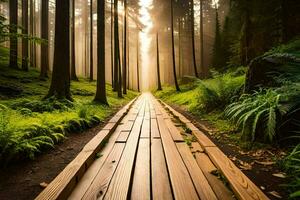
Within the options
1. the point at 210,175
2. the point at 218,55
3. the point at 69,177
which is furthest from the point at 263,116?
the point at 218,55

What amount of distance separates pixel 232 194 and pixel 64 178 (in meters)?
1.92

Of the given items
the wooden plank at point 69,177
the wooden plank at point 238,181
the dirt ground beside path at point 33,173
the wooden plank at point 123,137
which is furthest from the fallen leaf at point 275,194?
the wooden plank at point 123,137

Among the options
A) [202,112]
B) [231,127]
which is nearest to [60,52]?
[202,112]

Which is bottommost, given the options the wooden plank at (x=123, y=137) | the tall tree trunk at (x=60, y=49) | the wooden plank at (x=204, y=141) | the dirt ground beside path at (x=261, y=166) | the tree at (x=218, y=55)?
the dirt ground beside path at (x=261, y=166)

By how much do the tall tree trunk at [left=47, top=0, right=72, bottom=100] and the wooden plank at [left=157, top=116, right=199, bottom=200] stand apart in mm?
6478

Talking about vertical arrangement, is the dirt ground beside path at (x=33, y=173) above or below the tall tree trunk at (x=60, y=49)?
below

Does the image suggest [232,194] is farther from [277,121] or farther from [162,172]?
[277,121]

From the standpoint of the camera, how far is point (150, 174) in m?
3.26

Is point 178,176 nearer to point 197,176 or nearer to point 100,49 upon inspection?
point 197,176

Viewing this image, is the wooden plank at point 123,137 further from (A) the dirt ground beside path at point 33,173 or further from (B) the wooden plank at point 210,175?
(B) the wooden plank at point 210,175

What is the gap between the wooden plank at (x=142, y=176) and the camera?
2670 mm

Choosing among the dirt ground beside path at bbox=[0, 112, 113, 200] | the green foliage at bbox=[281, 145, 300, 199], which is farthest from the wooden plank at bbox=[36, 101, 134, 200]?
the green foliage at bbox=[281, 145, 300, 199]

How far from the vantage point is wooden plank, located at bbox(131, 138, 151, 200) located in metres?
2.67

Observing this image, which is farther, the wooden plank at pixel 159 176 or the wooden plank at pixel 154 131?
the wooden plank at pixel 154 131
